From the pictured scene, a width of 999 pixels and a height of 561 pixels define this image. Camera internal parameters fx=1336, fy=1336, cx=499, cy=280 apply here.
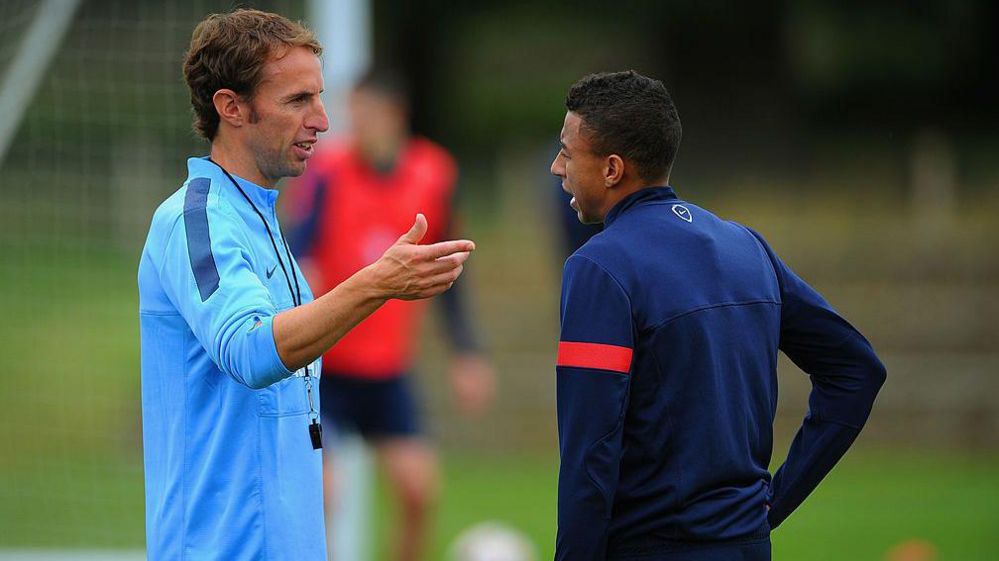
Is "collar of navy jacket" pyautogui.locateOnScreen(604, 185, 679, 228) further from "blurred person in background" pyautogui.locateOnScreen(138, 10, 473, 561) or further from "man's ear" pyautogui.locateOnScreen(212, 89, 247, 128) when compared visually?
"man's ear" pyautogui.locateOnScreen(212, 89, 247, 128)

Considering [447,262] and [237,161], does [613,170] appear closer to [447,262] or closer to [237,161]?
[447,262]

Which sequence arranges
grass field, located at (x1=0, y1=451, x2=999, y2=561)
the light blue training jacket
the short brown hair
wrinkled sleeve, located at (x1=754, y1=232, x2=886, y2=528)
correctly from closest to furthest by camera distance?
the light blue training jacket < the short brown hair < wrinkled sleeve, located at (x1=754, y1=232, x2=886, y2=528) < grass field, located at (x1=0, y1=451, x2=999, y2=561)

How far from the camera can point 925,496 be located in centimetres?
919

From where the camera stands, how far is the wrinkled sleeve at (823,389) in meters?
3.20

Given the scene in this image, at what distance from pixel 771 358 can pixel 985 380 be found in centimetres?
827

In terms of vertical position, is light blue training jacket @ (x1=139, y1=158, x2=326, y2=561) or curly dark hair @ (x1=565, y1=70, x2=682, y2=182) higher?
curly dark hair @ (x1=565, y1=70, x2=682, y2=182)

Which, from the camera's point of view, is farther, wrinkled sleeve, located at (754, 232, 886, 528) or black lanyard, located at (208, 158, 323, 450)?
wrinkled sleeve, located at (754, 232, 886, 528)

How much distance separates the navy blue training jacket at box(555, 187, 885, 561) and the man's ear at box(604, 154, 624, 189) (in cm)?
6

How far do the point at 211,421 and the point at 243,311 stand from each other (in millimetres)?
333

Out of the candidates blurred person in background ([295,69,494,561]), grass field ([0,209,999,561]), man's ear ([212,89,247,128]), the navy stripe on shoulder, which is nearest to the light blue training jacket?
the navy stripe on shoulder

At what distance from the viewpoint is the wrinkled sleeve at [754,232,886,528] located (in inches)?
126

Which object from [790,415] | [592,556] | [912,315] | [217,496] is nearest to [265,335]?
[217,496]

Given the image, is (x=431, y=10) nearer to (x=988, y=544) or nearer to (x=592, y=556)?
(x=988, y=544)

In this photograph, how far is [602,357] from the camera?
282 centimetres
